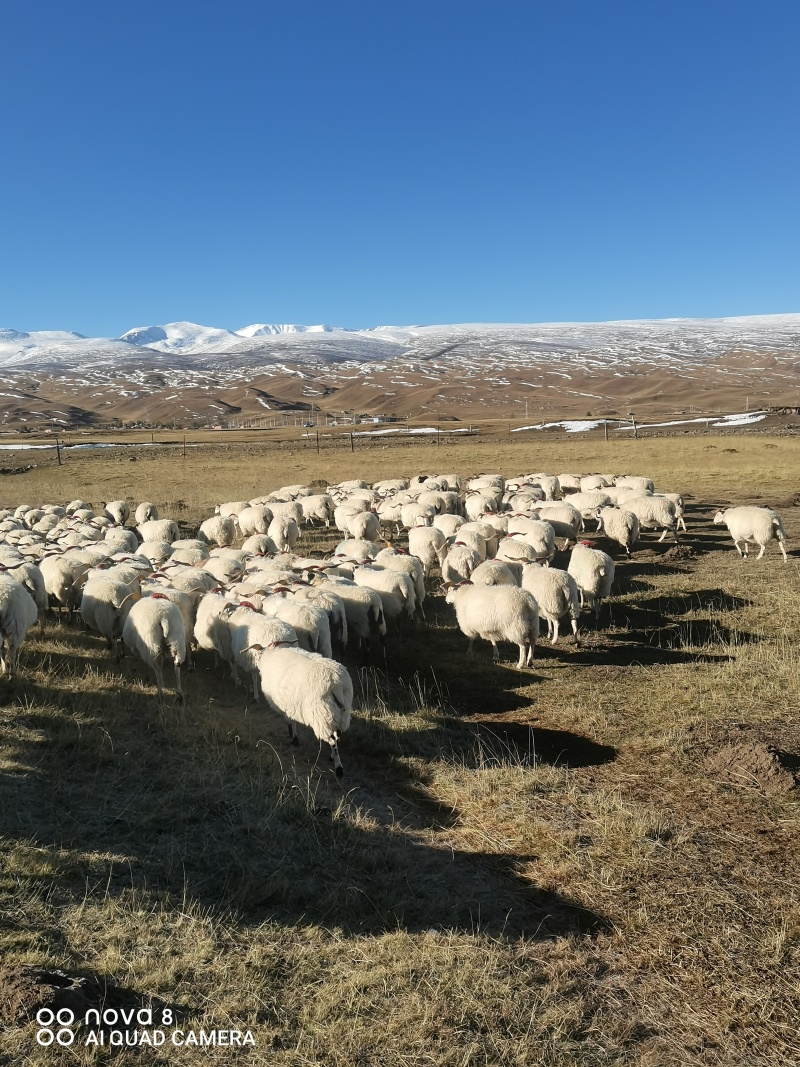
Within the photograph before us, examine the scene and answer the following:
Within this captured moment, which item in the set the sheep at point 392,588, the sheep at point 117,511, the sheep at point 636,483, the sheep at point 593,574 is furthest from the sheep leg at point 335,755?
the sheep at point 117,511

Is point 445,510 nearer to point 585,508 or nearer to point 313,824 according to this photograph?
point 585,508

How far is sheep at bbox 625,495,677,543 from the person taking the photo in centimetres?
1794

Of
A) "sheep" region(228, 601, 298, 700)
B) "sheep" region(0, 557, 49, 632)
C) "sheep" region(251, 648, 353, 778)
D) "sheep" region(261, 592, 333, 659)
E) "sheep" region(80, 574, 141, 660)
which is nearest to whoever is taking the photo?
"sheep" region(251, 648, 353, 778)

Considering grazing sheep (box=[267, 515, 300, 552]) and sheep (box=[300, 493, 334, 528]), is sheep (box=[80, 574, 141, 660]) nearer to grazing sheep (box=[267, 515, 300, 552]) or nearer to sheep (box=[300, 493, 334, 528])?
grazing sheep (box=[267, 515, 300, 552])

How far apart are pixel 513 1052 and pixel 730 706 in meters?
5.43

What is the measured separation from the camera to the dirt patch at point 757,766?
20.0 ft

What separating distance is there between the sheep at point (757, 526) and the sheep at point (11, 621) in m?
14.5

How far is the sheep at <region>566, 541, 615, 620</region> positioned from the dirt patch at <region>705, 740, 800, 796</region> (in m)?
5.11

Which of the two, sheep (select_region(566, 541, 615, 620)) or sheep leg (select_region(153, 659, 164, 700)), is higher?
sheep (select_region(566, 541, 615, 620))

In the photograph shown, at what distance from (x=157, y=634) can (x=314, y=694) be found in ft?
9.32

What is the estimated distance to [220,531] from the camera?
60.9ft

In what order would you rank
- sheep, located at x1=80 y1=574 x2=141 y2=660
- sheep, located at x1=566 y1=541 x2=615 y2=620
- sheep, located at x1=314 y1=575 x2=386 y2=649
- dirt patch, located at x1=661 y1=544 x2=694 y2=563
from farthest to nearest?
dirt patch, located at x1=661 y1=544 x2=694 y2=563
sheep, located at x1=566 y1=541 x2=615 y2=620
sheep, located at x1=314 y1=575 x2=386 y2=649
sheep, located at x1=80 y1=574 x2=141 y2=660

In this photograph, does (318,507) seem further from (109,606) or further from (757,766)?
(757,766)

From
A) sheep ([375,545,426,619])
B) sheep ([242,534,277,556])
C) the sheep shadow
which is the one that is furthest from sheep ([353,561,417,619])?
sheep ([242,534,277,556])
